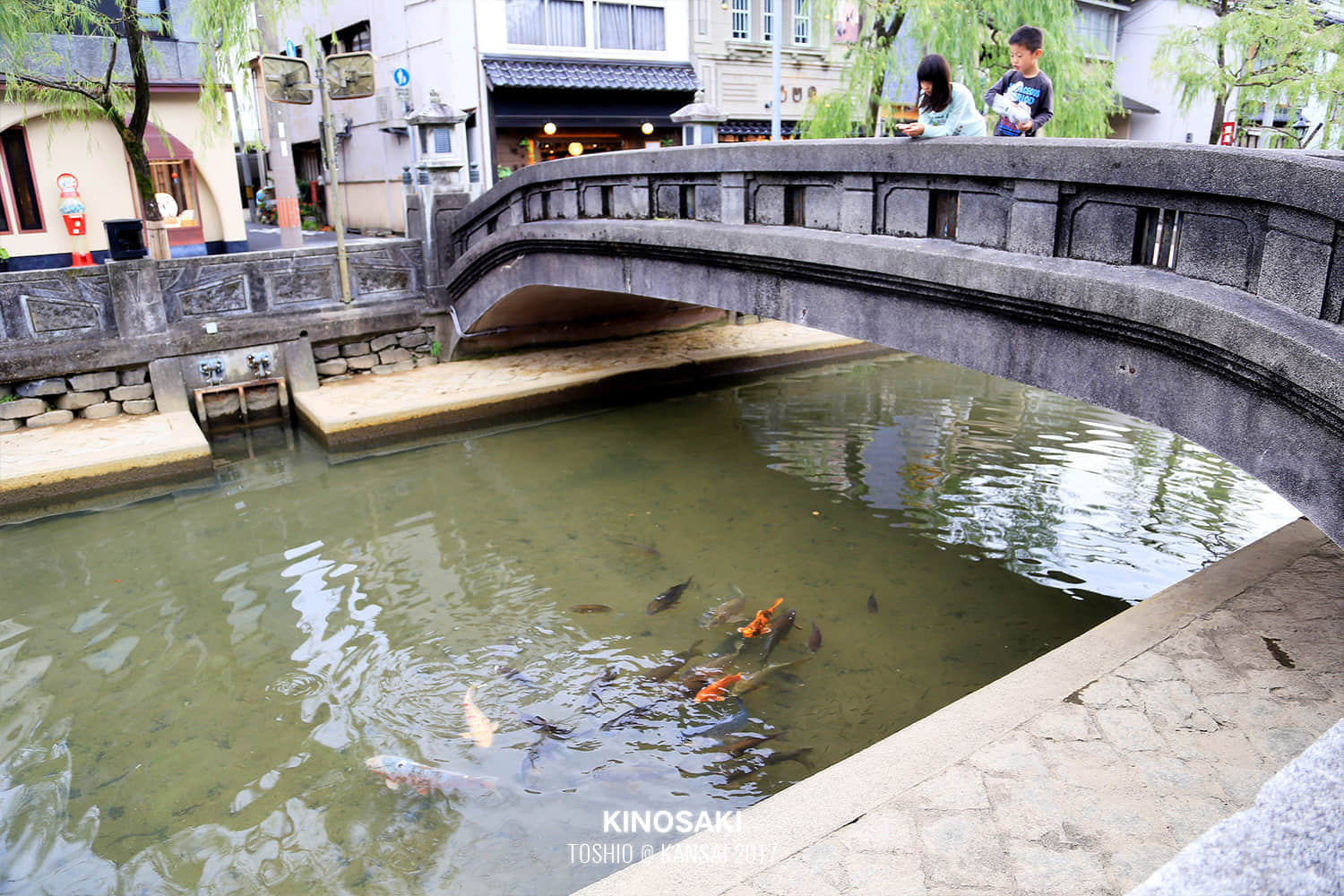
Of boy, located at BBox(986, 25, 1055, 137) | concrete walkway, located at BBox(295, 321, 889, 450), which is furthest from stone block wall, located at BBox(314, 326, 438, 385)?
boy, located at BBox(986, 25, 1055, 137)

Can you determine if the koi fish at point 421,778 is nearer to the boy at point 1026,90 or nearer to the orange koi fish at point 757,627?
the orange koi fish at point 757,627

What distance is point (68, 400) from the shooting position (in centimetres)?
1117

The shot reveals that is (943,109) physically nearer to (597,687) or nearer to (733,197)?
(733,197)

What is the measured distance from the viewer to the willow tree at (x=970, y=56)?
13086 mm

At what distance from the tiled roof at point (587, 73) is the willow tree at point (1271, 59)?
9.77m

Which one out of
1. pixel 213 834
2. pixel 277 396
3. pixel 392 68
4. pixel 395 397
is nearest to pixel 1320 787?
pixel 213 834

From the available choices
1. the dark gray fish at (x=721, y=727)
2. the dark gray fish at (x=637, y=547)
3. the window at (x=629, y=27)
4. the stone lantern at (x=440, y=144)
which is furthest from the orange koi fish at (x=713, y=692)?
the window at (x=629, y=27)

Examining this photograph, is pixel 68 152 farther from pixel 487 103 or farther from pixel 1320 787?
pixel 1320 787

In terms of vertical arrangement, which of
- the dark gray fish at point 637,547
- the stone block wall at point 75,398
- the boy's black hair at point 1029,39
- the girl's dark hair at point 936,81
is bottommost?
the dark gray fish at point 637,547

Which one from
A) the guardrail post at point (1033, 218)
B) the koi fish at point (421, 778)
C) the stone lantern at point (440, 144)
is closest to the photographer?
the koi fish at point (421, 778)

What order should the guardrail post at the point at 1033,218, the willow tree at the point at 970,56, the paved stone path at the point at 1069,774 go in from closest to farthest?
the paved stone path at the point at 1069,774, the guardrail post at the point at 1033,218, the willow tree at the point at 970,56

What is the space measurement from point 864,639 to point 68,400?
10.1m

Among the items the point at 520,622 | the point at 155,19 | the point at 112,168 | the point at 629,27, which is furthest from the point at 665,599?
the point at 629,27

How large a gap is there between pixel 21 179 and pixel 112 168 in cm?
128
